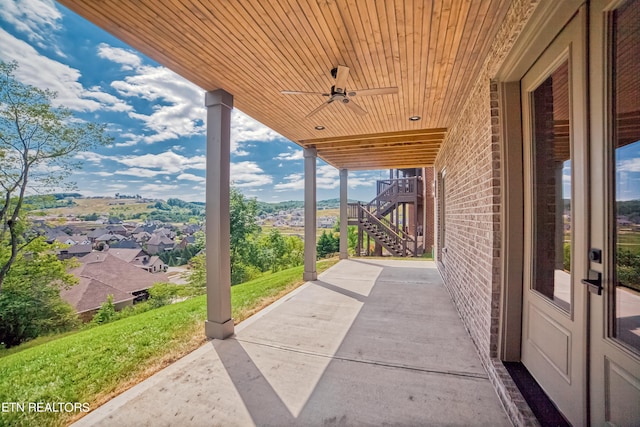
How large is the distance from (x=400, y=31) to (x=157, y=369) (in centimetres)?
406

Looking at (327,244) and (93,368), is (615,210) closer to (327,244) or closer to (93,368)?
(93,368)

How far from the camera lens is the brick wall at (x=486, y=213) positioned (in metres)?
1.94

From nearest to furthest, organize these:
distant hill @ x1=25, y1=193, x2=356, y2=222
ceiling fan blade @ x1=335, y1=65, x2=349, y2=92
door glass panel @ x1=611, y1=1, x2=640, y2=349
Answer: door glass panel @ x1=611, y1=1, x2=640, y2=349 → ceiling fan blade @ x1=335, y1=65, x2=349, y2=92 → distant hill @ x1=25, y1=193, x2=356, y2=222

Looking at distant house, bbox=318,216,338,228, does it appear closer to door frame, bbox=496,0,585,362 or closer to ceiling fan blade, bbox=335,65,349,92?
ceiling fan blade, bbox=335,65,349,92

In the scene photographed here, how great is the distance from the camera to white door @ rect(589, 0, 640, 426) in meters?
1.17

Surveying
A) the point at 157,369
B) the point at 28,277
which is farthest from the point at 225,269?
the point at 28,277

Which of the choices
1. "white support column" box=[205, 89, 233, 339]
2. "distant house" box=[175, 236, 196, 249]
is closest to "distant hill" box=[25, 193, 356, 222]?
"white support column" box=[205, 89, 233, 339]

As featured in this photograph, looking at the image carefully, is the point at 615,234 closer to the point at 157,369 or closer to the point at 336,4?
the point at 336,4

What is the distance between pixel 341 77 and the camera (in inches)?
110

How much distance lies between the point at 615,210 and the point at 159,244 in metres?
15.5

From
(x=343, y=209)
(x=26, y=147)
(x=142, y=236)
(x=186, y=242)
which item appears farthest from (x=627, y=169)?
(x=186, y=242)

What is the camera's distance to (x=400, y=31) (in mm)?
2348

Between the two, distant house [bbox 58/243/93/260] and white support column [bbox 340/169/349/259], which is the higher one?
white support column [bbox 340/169/349/259]

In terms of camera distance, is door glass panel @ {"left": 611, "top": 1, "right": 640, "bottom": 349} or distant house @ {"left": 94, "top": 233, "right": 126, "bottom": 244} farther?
distant house @ {"left": 94, "top": 233, "right": 126, "bottom": 244}
